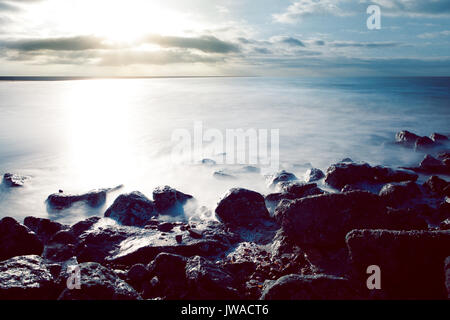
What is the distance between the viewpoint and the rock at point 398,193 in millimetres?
6062

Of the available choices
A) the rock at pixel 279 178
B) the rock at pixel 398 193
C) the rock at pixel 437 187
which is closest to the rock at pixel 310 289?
the rock at pixel 398 193

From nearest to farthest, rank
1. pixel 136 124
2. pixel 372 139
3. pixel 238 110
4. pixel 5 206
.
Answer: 1. pixel 5 206
2. pixel 372 139
3. pixel 136 124
4. pixel 238 110

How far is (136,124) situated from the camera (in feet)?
60.6

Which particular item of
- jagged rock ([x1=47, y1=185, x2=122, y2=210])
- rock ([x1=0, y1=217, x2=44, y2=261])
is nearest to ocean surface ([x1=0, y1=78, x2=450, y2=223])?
jagged rock ([x1=47, y1=185, x2=122, y2=210])

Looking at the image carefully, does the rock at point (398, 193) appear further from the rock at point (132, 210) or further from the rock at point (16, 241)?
the rock at point (16, 241)

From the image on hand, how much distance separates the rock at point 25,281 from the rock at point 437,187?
716 cm

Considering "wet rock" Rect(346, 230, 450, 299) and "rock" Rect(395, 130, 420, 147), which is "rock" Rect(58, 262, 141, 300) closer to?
"wet rock" Rect(346, 230, 450, 299)

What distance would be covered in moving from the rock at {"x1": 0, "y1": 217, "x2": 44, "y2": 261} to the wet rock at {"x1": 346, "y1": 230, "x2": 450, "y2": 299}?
410 cm

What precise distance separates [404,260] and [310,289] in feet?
3.60

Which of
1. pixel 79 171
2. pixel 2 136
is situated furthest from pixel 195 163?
pixel 2 136

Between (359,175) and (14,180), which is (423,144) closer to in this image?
(359,175)

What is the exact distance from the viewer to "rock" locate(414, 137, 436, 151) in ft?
35.9
